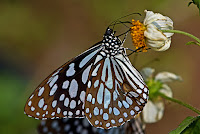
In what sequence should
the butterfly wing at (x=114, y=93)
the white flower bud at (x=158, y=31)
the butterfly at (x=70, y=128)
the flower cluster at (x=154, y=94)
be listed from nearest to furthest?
the white flower bud at (x=158, y=31), the butterfly wing at (x=114, y=93), the flower cluster at (x=154, y=94), the butterfly at (x=70, y=128)

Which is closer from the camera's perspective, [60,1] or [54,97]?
[54,97]

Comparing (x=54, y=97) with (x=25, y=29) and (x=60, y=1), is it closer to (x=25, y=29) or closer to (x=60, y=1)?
(x=25, y=29)

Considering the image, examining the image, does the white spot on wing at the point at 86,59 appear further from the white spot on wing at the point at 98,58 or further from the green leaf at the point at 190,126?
the green leaf at the point at 190,126

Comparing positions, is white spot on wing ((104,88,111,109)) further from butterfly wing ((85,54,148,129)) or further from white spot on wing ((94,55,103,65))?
white spot on wing ((94,55,103,65))

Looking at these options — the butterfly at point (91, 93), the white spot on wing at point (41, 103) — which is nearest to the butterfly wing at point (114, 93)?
the butterfly at point (91, 93)

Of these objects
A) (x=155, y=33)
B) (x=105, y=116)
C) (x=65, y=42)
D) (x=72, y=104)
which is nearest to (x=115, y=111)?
(x=105, y=116)

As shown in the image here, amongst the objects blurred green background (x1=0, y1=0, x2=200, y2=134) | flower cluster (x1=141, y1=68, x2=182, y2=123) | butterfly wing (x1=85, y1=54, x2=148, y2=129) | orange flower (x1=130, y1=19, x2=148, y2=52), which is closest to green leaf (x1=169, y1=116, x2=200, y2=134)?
butterfly wing (x1=85, y1=54, x2=148, y2=129)

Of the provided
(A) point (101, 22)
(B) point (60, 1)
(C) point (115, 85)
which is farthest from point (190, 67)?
→ (C) point (115, 85)
